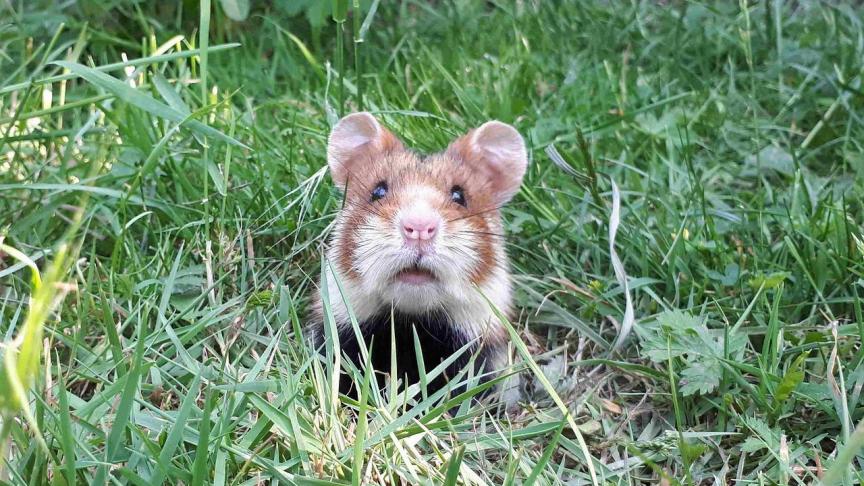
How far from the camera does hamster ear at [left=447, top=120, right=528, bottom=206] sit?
157 inches

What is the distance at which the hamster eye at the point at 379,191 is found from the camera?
375 centimetres

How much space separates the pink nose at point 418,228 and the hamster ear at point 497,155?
2.49ft

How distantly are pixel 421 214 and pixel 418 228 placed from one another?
0.19 feet

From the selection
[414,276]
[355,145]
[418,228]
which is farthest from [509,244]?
[418,228]

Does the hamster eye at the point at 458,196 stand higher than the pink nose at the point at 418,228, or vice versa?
the pink nose at the point at 418,228

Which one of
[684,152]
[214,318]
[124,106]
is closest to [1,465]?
[214,318]

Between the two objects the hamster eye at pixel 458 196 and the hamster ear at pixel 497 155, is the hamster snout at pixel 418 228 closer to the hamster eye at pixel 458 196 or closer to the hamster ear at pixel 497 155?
the hamster eye at pixel 458 196

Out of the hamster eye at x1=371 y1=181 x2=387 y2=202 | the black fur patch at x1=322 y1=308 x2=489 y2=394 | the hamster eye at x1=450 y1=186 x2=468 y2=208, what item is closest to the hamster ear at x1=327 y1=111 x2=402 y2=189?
the hamster eye at x1=371 y1=181 x2=387 y2=202

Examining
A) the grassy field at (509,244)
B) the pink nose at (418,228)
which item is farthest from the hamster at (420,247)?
the grassy field at (509,244)

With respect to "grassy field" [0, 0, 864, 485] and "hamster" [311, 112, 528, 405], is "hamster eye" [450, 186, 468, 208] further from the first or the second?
"grassy field" [0, 0, 864, 485]

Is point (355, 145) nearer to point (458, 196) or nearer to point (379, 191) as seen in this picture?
point (379, 191)

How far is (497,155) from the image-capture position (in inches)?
159

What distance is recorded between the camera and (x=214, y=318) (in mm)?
3834

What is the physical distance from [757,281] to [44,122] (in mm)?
3535
